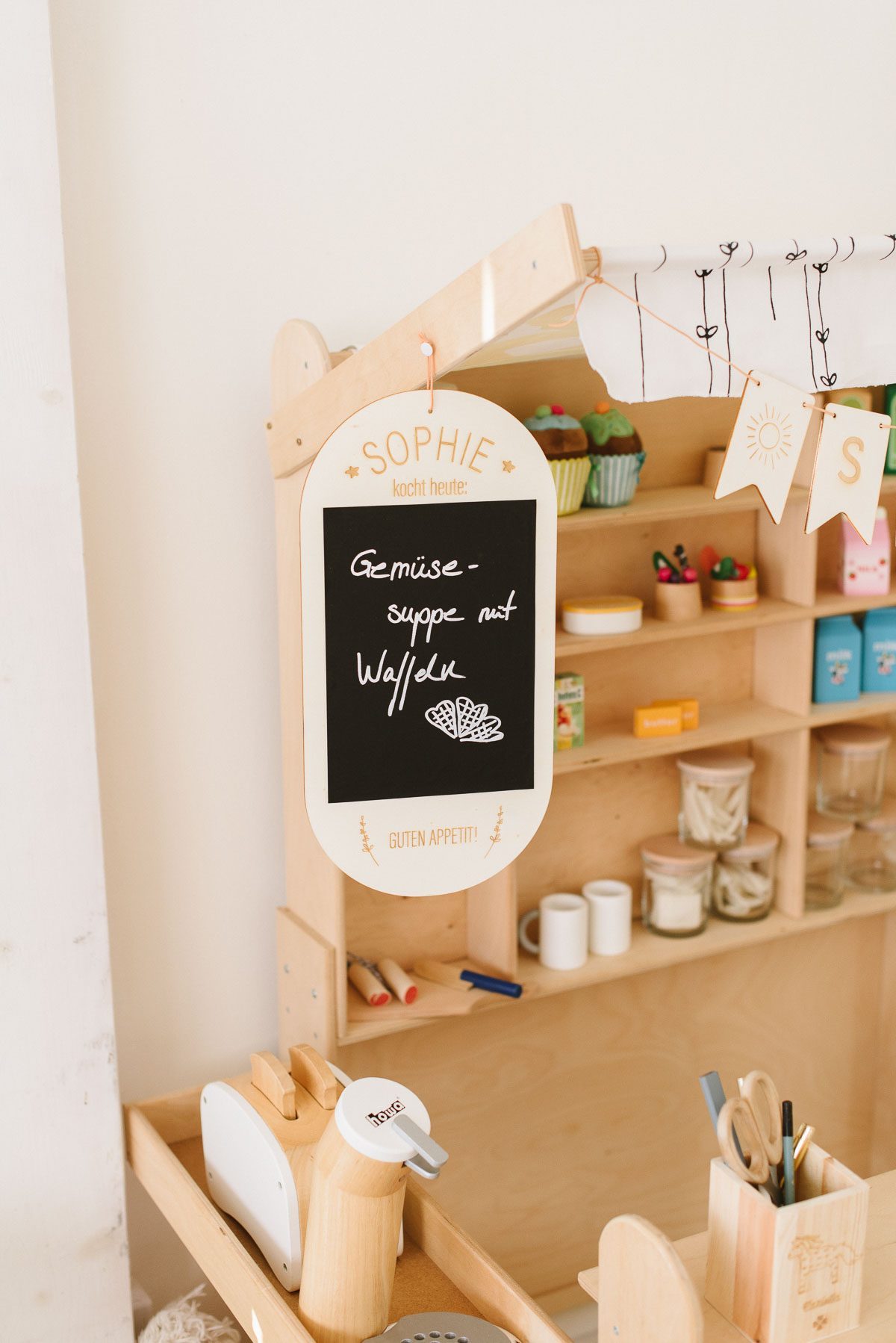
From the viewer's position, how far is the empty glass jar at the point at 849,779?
2.56 metres

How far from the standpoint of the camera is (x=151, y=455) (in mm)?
1874

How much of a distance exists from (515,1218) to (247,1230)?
85 centimetres

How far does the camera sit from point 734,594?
91.1 inches

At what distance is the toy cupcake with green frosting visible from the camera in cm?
203

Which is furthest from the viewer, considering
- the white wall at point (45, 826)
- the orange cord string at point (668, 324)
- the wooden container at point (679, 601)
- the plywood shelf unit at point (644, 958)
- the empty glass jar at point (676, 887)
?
the empty glass jar at point (676, 887)

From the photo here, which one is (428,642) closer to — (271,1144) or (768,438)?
(768,438)

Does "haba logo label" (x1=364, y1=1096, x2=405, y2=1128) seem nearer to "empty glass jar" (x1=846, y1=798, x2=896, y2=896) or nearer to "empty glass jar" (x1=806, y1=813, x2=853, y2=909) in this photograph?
"empty glass jar" (x1=806, y1=813, x2=853, y2=909)

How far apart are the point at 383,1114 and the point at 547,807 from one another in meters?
0.45

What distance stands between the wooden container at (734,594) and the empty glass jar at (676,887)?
437 millimetres

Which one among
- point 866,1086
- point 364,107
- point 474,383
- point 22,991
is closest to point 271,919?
point 22,991

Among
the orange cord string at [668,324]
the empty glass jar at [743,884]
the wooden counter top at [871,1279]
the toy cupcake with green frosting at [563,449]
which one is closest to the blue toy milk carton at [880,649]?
the empty glass jar at [743,884]

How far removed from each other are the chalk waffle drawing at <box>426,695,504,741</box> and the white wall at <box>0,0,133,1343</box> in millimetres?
505

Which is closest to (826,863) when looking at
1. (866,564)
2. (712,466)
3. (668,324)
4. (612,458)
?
(866,564)

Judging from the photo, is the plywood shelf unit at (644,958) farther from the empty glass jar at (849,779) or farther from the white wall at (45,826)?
the white wall at (45,826)
